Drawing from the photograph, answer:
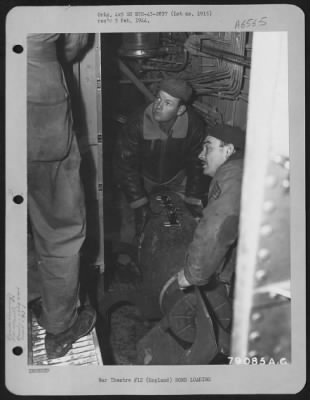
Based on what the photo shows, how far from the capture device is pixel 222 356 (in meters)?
0.62

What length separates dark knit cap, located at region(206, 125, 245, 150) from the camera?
0.61 m

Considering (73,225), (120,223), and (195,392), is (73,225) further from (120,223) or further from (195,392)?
→ (195,392)

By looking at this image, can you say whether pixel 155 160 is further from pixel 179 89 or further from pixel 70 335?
pixel 70 335

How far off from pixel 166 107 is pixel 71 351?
32cm

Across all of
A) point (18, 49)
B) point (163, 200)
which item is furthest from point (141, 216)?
point (18, 49)

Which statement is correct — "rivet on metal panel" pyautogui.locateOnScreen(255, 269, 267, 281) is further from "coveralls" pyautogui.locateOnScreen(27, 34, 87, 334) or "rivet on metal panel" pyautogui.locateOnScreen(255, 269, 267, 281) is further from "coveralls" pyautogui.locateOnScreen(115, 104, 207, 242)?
"coveralls" pyautogui.locateOnScreen(27, 34, 87, 334)

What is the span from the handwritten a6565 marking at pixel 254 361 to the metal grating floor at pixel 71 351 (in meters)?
0.16

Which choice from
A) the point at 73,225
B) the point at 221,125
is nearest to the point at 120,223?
the point at 73,225

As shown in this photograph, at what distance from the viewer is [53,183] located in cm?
62

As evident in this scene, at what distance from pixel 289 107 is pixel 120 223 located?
25cm

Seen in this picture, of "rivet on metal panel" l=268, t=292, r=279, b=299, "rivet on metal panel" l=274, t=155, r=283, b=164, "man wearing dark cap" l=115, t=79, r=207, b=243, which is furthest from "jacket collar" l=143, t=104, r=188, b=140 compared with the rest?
"rivet on metal panel" l=268, t=292, r=279, b=299

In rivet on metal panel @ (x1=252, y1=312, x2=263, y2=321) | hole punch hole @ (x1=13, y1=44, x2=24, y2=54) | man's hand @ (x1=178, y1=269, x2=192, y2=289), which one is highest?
hole punch hole @ (x1=13, y1=44, x2=24, y2=54)

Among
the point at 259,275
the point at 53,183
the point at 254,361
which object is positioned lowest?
the point at 254,361

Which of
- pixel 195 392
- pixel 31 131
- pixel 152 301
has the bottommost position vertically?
pixel 195 392
